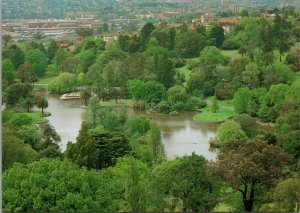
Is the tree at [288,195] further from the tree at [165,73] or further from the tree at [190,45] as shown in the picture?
the tree at [190,45]

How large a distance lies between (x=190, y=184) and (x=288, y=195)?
679 mm

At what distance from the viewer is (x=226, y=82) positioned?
439 inches

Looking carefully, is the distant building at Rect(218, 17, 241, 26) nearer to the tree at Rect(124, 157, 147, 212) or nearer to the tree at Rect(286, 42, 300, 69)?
the tree at Rect(286, 42, 300, 69)

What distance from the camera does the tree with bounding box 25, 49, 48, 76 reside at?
13.1 metres

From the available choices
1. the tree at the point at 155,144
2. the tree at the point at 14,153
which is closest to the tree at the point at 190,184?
the tree at the point at 14,153

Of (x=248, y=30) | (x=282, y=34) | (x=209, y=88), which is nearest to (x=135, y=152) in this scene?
(x=209, y=88)

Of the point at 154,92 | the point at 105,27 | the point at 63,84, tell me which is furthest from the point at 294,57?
the point at 105,27


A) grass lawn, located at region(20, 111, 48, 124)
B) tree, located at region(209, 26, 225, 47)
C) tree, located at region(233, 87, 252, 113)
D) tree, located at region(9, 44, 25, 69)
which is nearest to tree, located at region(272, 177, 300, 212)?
tree, located at region(233, 87, 252, 113)

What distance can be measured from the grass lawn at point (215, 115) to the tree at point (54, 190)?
215 inches

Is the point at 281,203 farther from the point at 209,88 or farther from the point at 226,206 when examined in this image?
the point at 209,88

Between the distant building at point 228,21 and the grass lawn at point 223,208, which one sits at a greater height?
the distant building at point 228,21

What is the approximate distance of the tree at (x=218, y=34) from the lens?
14.4 metres

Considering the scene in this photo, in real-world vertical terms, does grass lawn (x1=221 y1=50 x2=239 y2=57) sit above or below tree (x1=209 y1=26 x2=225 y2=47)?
below

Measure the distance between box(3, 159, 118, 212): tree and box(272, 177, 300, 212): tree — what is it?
109 centimetres
